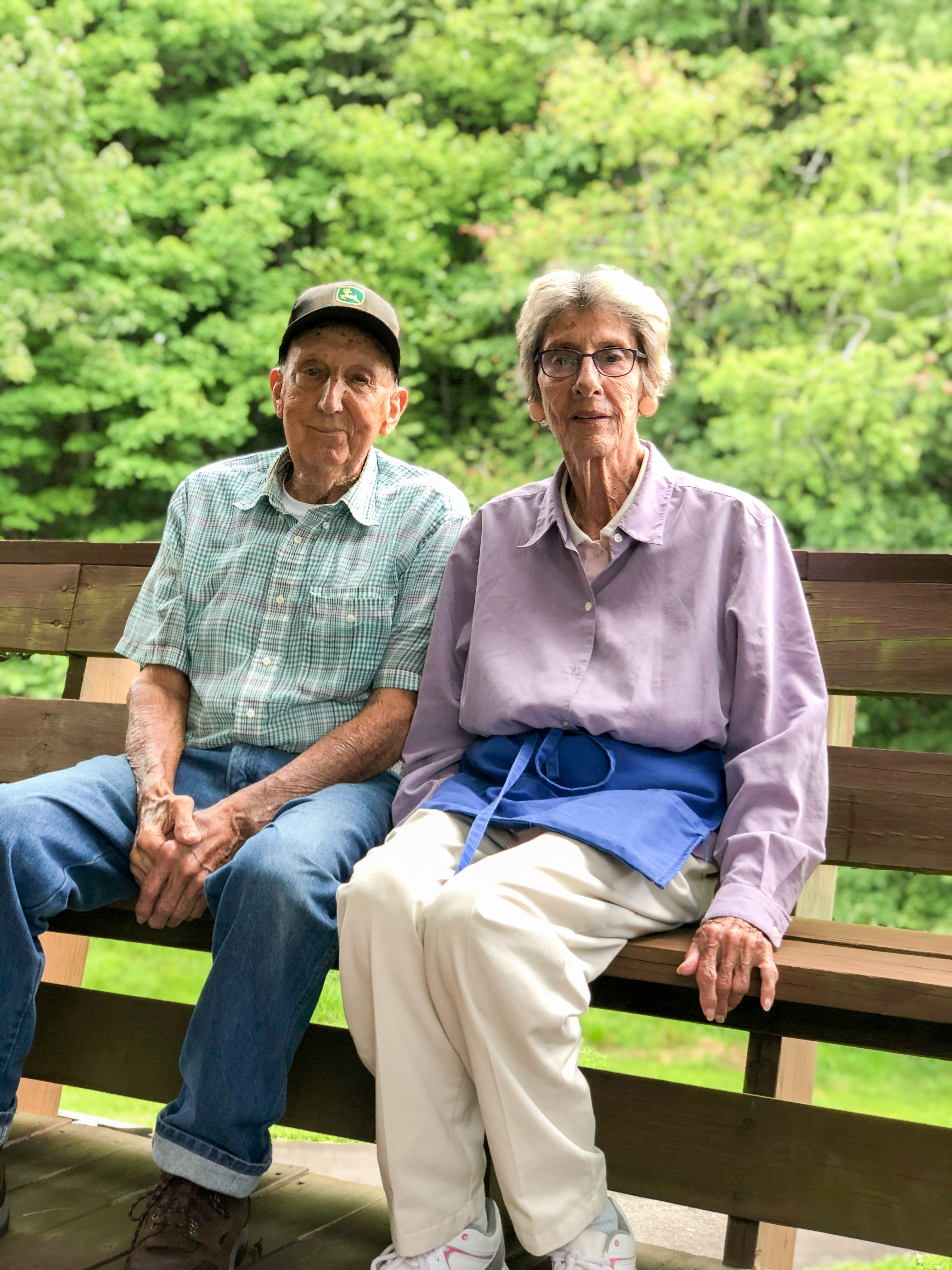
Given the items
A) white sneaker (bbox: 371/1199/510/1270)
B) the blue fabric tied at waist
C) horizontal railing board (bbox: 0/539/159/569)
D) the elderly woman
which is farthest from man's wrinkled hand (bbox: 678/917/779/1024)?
horizontal railing board (bbox: 0/539/159/569)

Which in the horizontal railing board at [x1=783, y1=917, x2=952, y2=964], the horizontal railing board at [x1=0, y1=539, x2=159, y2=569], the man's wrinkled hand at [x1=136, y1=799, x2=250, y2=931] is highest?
the horizontal railing board at [x1=0, y1=539, x2=159, y2=569]

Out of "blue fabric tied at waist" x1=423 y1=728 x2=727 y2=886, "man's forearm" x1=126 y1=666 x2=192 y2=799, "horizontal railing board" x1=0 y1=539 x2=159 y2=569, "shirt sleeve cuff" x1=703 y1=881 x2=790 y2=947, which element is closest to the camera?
"shirt sleeve cuff" x1=703 y1=881 x2=790 y2=947

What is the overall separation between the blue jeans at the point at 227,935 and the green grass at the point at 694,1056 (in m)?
4.50

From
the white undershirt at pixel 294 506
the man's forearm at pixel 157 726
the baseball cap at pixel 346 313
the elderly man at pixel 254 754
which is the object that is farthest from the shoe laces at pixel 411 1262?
the baseball cap at pixel 346 313

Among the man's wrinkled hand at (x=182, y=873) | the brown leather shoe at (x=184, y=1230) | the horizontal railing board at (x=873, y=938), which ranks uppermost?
the horizontal railing board at (x=873, y=938)

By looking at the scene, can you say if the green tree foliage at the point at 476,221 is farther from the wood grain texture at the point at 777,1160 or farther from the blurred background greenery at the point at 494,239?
the wood grain texture at the point at 777,1160

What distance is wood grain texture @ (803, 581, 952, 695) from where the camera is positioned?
87.0 inches

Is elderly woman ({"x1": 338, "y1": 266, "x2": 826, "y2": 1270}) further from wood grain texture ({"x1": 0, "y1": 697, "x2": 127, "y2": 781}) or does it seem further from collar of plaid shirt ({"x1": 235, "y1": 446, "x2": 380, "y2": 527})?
wood grain texture ({"x1": 0, "y1": 697, "x2": 127, "y2": 781})

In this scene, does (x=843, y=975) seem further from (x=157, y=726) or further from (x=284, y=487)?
(x=284, y=487)

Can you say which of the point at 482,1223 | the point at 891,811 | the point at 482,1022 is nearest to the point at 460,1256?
the point at 482,1223

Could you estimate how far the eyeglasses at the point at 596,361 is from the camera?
6.89 feet

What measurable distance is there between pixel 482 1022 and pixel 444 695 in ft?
2.27

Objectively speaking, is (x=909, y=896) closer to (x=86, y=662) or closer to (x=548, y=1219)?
(x=86, y=662)

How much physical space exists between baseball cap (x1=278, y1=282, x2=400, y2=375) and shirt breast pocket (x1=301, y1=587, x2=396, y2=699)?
19.5 inches
